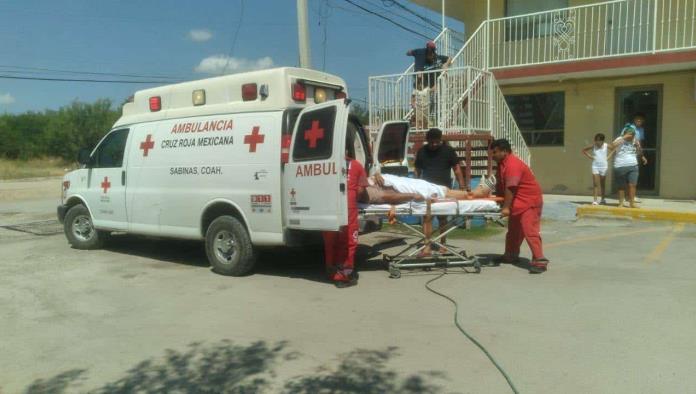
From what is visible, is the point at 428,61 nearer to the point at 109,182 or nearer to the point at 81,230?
the point at 109,182

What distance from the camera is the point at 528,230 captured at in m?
7.01

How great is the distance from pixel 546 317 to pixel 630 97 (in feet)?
33.1

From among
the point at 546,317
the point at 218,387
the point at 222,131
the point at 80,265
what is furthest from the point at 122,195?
the point at 546,317

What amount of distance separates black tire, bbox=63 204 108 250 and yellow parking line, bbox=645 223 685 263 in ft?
26.4

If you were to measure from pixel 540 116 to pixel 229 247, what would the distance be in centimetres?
1024

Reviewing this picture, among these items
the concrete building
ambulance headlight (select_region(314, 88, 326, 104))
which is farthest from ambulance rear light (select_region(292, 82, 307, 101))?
the concrete building

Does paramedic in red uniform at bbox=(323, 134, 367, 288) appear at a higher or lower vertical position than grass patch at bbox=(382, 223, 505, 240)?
higher

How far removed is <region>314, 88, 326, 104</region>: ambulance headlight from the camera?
733 centimetres

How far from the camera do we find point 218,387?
3949 mm

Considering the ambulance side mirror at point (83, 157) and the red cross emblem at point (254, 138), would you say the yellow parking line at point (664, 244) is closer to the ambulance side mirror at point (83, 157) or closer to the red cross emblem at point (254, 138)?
the red cross emblem at point (254, 138)

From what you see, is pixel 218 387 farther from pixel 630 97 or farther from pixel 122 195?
pixel 630 97

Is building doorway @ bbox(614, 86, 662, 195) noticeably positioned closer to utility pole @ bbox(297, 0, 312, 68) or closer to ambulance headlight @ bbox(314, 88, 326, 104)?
utility pole @ bbox(297, 0, 312, 68)

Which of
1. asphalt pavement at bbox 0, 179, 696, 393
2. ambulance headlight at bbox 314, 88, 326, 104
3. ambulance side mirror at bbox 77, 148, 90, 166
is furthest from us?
ambulance side mirror at bbox 77, 148, 90, 166

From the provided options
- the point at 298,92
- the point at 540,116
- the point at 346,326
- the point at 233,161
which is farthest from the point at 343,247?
the point at 540,116
